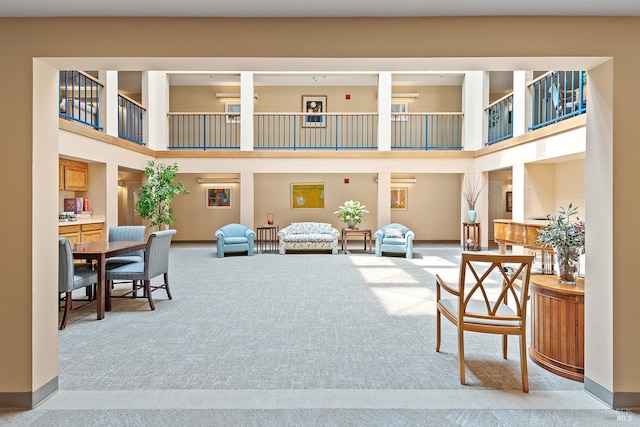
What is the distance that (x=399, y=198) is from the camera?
40.5ft

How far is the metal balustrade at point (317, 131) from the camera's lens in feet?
39.8

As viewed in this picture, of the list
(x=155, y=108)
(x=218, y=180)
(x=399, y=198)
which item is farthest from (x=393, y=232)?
(x=155, y=108)

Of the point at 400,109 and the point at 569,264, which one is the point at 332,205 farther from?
the point at 569,264

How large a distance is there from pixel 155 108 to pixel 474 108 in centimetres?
890

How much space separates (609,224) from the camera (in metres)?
A: 2.44

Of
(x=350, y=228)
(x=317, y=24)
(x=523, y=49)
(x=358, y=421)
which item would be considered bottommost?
(x=358, y=421)

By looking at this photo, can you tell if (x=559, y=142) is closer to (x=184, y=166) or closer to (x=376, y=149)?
(x=376, y=149)

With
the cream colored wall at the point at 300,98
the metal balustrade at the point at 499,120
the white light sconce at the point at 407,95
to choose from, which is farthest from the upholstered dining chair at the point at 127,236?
the white light sconce at the point at 407,95

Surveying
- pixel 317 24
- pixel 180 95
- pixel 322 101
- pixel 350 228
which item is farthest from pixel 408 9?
pixel 180 95

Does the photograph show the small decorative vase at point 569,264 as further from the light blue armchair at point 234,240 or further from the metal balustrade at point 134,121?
the metal balustrade at point 134,121

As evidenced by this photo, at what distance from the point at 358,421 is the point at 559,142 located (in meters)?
6.45

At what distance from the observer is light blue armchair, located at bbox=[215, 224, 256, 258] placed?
29.7 ft

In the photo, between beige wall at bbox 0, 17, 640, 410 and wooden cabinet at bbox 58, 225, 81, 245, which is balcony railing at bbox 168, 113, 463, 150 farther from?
beige wall at bbox 0, 17, 640, 410

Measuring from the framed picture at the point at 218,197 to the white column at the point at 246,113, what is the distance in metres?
2.31
